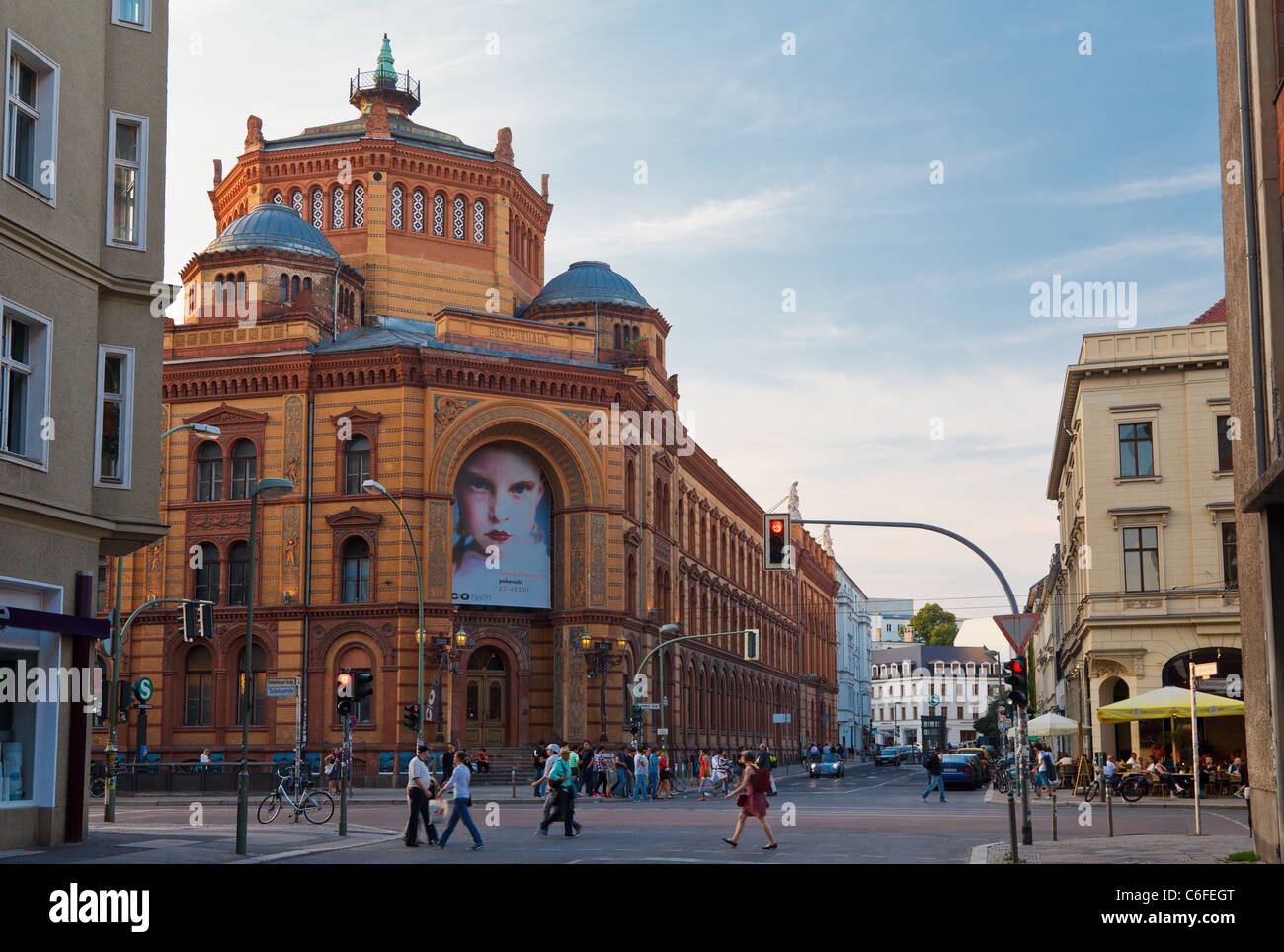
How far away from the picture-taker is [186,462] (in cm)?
5212

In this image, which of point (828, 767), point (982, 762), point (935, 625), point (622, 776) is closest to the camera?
point (622, 776)

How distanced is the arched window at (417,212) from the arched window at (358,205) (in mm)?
2003

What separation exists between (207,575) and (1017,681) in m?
35.6

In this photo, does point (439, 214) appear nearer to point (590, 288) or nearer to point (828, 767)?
point (590, 288)

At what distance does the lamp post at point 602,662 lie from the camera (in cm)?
5209

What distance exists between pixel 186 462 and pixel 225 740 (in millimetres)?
10102

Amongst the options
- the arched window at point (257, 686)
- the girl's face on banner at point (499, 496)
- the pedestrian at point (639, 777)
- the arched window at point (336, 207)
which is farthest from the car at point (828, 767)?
the arched window at point (336, 207)

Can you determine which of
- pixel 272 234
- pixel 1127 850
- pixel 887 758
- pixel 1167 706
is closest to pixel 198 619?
pixel 1127 850

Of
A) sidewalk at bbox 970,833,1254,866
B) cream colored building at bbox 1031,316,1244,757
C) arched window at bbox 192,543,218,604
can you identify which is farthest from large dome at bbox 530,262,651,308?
sidewalk at bbox 970,833,1254,866

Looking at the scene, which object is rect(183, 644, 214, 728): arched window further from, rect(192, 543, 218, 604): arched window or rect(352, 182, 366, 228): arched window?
rect(352, 182, 366, 228): arched window

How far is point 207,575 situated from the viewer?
51.8m

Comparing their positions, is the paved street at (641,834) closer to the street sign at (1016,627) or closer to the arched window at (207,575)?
the street sign at (1016,627)

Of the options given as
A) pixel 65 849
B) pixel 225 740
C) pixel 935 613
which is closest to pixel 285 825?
pixel 65 849

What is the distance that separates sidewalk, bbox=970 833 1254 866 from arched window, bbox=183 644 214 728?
1356 inches
